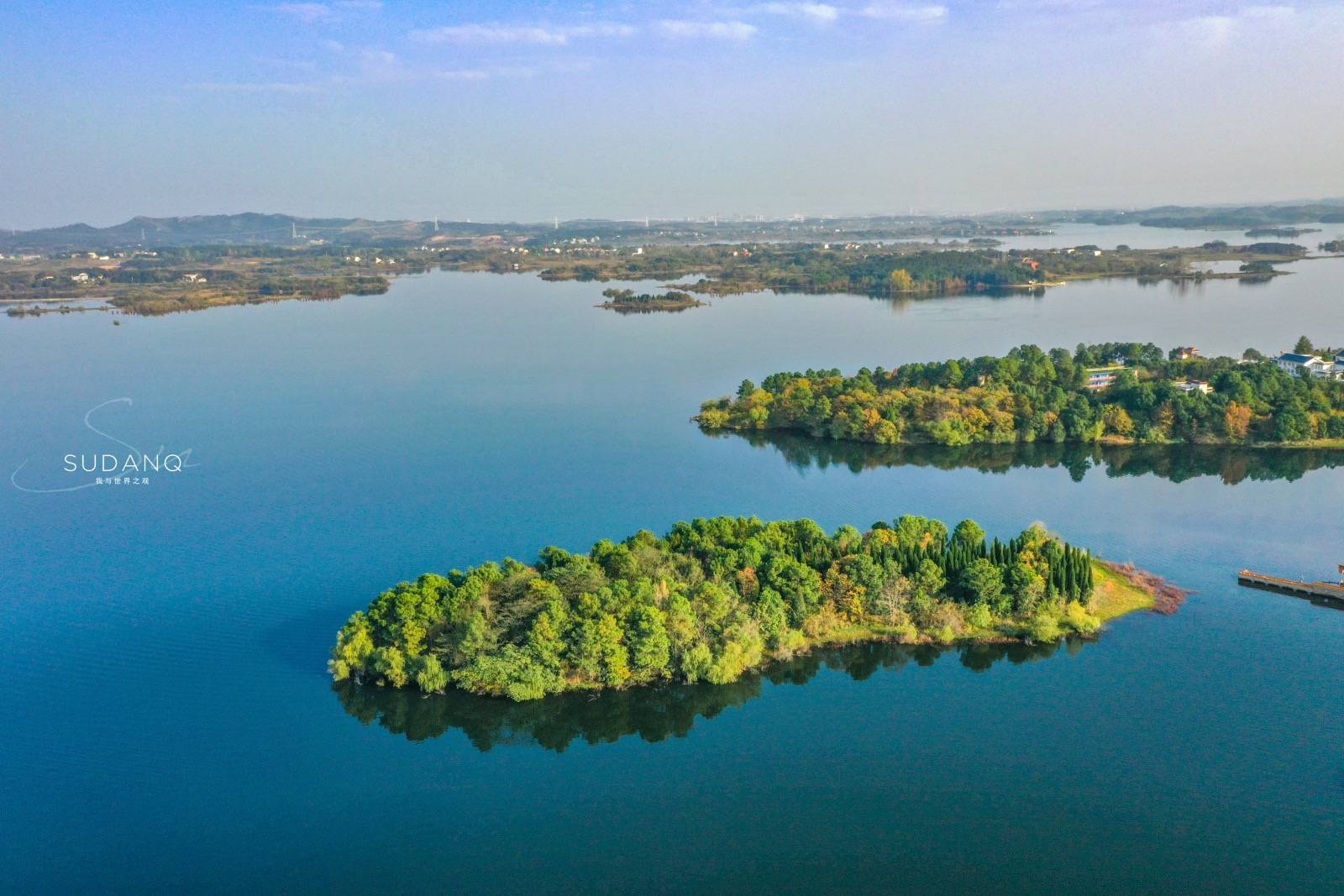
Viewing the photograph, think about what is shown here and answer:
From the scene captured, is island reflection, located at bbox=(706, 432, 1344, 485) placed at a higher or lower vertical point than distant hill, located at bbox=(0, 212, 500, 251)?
lower

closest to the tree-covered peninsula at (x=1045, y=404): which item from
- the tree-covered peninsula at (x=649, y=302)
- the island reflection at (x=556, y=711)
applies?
the island reflection at (x=556, y=711)

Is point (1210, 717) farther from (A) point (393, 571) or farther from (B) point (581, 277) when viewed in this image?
(B) point (581, 277)

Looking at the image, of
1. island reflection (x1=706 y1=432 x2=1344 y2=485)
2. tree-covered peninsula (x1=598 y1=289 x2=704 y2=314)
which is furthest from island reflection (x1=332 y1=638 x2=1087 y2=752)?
tree-covered peninsula (x1=598 y1=289 x2=704 y2=314)

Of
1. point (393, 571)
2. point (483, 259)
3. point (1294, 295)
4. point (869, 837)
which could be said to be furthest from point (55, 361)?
point (1294, 295)

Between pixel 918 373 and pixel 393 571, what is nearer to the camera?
pixel 393 571

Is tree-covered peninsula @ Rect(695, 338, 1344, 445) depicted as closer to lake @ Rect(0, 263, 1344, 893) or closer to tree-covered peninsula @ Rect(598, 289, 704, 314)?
lake @ Rect(0, 263, 1344, 893)

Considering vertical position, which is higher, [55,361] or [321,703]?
[55,361]

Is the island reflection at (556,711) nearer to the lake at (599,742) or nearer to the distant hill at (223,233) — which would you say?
the lake at (599,742)
